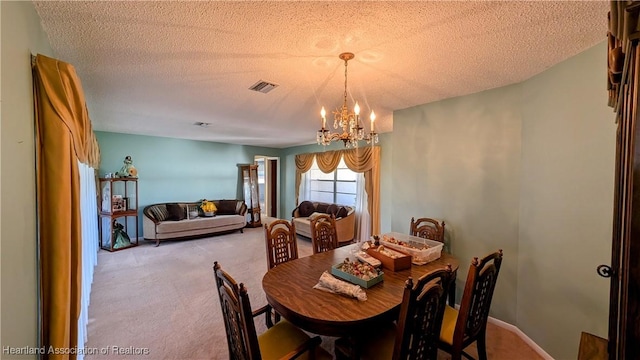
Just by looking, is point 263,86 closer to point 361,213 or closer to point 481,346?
point 481,346

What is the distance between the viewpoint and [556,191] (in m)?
1.91

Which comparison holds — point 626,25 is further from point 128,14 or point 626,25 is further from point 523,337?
point 523,337

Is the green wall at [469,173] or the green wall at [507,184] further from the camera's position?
the green wall at [469,173]

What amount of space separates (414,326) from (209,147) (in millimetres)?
6273

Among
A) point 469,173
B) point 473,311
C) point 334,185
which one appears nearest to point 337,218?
point 334,185

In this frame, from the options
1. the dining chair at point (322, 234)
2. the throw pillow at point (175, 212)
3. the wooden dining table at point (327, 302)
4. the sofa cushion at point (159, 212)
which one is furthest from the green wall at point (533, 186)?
the sofa cushion at point (159, 212)

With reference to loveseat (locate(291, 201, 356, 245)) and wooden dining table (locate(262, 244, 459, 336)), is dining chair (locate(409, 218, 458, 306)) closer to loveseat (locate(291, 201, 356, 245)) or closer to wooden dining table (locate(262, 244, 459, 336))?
wooden dining table (locate(262, 244, 459, 336))

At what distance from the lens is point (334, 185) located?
624cm

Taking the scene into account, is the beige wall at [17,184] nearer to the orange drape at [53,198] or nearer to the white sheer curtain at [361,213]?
the orange drape at [53,198]

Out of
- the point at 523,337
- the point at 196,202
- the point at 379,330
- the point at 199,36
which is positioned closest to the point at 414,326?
the point at 379,330

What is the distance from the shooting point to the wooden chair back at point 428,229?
8.75ft

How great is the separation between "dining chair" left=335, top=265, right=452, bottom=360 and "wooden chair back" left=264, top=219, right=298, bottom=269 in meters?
0.98

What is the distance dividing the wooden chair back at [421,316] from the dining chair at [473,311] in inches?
9.7

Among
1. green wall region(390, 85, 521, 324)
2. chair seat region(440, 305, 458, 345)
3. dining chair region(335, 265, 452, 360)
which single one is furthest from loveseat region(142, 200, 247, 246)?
chair seat region(440, 305, 458, 345)
